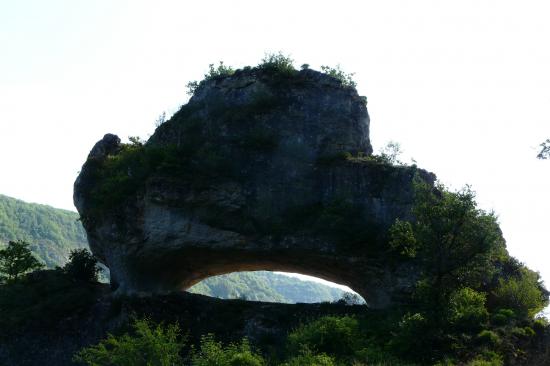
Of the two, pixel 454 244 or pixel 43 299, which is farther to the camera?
pixel 43 299

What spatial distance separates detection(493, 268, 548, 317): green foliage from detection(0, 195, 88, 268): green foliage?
384ft

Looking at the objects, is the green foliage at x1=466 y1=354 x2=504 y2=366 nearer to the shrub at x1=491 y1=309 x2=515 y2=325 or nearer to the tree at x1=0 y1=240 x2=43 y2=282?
the shrub at x1=491 y1=309 x2=515 y2=325

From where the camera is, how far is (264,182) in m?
26.8

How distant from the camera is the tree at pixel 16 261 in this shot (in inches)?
1228

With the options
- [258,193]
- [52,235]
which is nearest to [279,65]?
[258,193]

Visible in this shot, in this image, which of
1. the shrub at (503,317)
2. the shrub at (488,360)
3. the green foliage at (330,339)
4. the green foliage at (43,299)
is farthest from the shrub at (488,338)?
the green foliage at (43,299)

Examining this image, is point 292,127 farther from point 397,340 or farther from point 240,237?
point 397,340

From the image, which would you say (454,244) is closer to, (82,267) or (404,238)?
(404,238)

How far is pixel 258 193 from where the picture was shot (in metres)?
26.6

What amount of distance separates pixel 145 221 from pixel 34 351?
7.21 m

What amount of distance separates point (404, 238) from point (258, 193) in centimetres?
670

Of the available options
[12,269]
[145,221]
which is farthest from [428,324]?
[12,269]

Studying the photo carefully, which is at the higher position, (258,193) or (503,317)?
(258,193)

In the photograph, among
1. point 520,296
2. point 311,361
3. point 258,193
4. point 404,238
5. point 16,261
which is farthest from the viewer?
point 16,261
